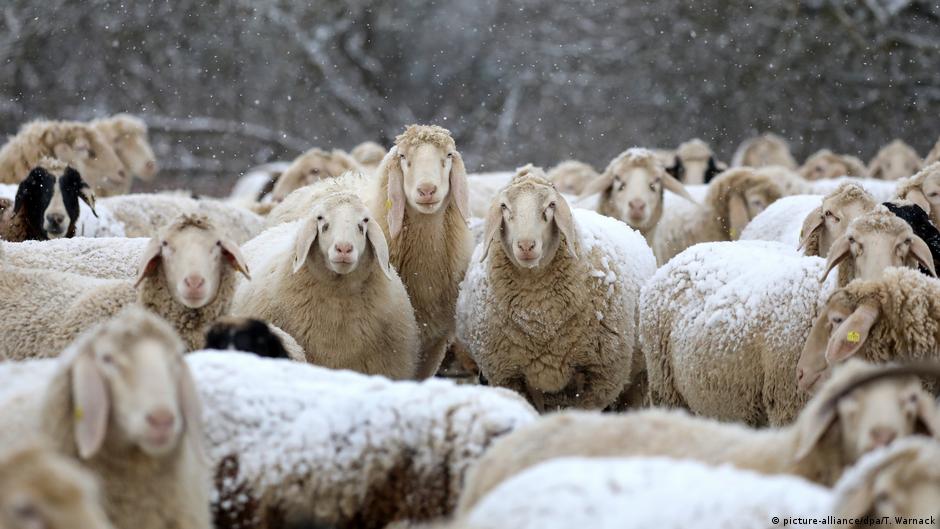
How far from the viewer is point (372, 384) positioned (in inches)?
172

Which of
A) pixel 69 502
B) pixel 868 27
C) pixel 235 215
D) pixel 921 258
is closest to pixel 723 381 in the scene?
pixel 921 258

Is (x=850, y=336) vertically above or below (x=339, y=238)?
below

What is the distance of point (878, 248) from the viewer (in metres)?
5.63

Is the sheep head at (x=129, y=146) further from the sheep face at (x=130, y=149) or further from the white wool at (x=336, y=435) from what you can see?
the white wool at (x=336, y=435)

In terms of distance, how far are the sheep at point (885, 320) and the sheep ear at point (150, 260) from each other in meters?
2.77

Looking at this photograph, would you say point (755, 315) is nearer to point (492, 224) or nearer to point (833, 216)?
point (833, 216)

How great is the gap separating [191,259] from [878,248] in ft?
9.70

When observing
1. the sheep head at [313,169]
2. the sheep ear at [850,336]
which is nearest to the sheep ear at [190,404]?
the sheep ear at [850,336]

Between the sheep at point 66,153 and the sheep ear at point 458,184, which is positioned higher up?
the sheep ear at point 458,184

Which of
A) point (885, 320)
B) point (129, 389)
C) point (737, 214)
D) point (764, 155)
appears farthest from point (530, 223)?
point (764, 155)

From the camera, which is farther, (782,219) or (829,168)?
(829,168)

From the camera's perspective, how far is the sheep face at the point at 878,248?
5605 millimetres

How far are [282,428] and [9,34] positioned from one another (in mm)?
22097

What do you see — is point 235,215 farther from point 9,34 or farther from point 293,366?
point 9,34
